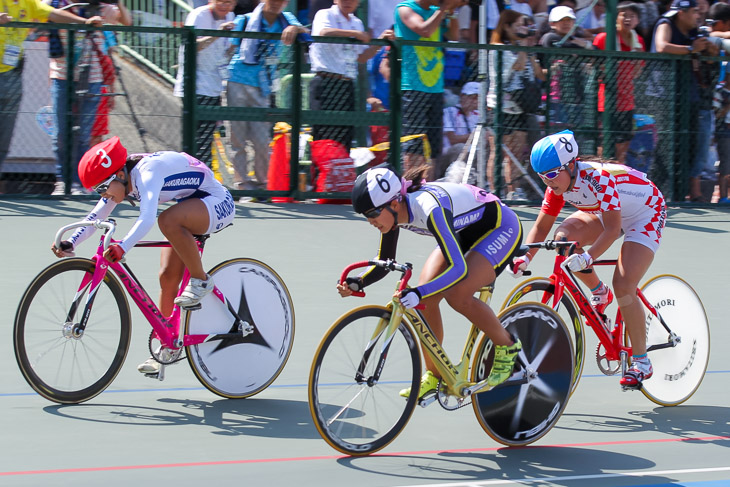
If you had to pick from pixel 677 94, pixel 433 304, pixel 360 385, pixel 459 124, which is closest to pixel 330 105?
pixel 459 124

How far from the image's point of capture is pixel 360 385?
5.18 meters

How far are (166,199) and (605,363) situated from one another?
2.64 meters

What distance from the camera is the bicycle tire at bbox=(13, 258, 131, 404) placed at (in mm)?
5805

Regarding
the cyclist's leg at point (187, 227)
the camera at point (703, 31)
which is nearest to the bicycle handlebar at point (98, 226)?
the cyclist's leg at point (187, 227)

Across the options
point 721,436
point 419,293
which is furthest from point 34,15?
point 721,436

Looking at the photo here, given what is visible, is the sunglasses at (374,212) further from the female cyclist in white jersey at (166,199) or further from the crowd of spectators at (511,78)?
the crowd of spectators at (511,78)

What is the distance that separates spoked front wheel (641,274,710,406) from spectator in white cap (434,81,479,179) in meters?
4.64

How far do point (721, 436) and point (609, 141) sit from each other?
20.8ft

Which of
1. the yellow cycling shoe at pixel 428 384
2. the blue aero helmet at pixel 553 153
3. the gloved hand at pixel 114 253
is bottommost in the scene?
the yellow cycling shoe at pixel 428 384

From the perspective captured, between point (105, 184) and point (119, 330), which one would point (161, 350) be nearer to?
point (119, 330)

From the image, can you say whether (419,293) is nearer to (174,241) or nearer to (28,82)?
(174,241)

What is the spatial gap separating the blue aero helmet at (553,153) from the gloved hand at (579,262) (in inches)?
19.7

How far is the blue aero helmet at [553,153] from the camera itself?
6.04 meters

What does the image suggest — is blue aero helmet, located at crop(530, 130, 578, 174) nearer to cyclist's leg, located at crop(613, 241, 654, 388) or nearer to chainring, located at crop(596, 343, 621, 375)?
cyclist's leg, located at crop(613, 241, 654, 388)
